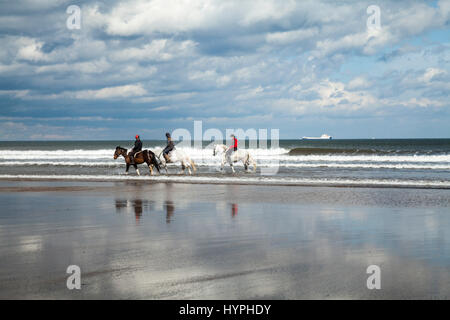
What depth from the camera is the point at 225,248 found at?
7.18m

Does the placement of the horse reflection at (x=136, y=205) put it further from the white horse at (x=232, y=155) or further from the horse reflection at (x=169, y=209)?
the white horse at (x=232, y=155)

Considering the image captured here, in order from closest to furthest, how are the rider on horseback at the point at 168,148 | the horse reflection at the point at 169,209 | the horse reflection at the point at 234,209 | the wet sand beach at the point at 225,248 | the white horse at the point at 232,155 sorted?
the wet sand beach at the point at 225,248 < the horse reflection at the point at 169,209 < the horse reflection at the point at 234,209 < the rider on horseback at the point at 168,148 < the white horse at the point at 232,155

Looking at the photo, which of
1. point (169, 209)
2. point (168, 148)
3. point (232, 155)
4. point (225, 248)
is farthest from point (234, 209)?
point (232, 155)

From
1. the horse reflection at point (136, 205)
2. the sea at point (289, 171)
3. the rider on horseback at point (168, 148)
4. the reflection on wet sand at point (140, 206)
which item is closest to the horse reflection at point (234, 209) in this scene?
the reflection on wet sand at point (140, 206)

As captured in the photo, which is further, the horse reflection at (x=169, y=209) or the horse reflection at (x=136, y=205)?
the horse reflection at (x=136, y=205)

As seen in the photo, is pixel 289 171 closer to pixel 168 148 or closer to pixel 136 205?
pixel 168 148

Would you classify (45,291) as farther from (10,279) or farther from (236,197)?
(236,197)

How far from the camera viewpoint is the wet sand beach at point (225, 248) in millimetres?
5152

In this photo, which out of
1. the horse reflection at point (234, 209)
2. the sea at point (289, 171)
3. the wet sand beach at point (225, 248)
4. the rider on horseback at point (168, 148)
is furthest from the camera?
the rider on horseback at point (168, 148)

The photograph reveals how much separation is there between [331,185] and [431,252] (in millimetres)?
12146

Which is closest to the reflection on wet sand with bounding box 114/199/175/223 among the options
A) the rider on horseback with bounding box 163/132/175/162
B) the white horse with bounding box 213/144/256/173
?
the rider on horseback with bounding box 163/132/175/162

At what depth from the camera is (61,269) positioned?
19.5 feet
